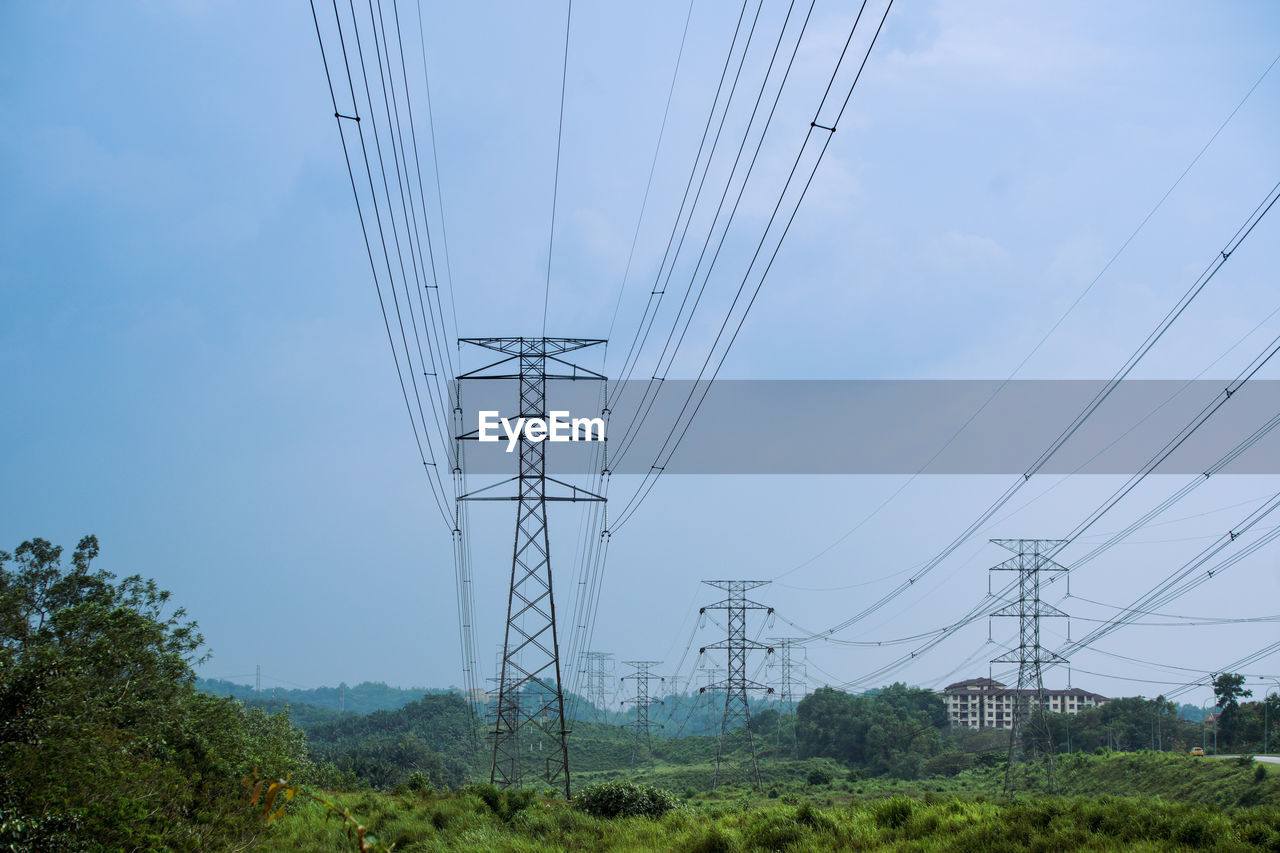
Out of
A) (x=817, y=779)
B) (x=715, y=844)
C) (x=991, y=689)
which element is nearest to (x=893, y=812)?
(x=715, y=844)

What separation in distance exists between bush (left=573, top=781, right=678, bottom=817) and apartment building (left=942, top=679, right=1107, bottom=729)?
414 ft

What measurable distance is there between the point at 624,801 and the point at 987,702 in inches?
6020

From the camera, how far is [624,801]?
28.0m

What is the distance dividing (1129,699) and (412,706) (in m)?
103

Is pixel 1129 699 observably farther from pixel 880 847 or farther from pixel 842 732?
pixel 880 847

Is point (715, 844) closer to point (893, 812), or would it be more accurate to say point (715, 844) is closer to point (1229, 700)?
point (893, 812)

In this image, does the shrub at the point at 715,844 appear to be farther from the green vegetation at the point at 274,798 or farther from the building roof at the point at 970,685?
the building roof at the point at 970,685

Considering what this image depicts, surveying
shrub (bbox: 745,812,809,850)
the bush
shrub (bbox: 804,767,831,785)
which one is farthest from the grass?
shrub (bbox: 804,767,831,785)

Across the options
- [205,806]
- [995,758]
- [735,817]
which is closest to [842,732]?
[995,758]

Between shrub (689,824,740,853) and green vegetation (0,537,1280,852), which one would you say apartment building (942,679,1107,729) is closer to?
green vegetation (0,537,1280,852)

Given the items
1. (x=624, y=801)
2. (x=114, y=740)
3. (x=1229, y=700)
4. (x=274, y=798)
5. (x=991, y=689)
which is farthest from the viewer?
(x=991, y=689)

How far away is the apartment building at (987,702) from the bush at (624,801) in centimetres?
12615

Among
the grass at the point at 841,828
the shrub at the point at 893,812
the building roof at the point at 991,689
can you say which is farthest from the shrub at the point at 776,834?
the building roof at the point at 991,689

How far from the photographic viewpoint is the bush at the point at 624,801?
27766mm
